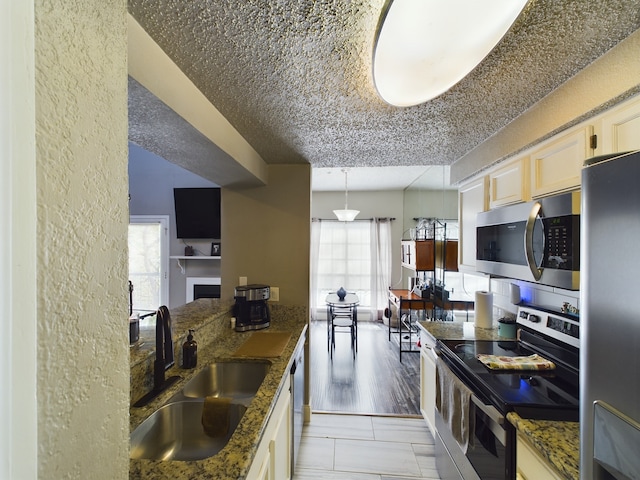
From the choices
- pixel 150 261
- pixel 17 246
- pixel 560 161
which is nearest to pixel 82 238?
pixel 17 246

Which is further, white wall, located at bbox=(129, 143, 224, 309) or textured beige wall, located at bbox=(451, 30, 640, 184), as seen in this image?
white wall, located at bbox=(129, 143, 224, 309)

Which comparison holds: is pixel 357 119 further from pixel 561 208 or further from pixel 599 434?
pixel 599 434

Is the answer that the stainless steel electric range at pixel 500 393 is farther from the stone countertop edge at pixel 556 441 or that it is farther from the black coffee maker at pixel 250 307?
the black coffee maker at pixel 250 307

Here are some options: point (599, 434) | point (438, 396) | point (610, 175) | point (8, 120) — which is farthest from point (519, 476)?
Result: point (8, 120)

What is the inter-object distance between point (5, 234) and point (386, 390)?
3.39 meters

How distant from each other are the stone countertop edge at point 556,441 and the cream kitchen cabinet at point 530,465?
0.08 feet

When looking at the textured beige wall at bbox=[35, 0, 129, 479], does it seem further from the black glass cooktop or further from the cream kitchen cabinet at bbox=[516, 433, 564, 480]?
the black glass cooktop

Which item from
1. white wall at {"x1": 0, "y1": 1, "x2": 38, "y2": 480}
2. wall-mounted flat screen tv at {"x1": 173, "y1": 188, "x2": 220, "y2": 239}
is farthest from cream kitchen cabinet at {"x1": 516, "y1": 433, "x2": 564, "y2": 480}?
wall-mounted flat screen tv at {"x1": 173, "y1": 188, "x2": 220, "y2": 239}

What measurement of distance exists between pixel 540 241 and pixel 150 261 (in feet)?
15.5

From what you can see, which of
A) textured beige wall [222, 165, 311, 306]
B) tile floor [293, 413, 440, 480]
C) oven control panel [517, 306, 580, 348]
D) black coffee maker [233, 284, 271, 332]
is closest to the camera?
oven control panel [517, 306, 580, 348]

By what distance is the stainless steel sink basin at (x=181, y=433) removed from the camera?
1.16 metres

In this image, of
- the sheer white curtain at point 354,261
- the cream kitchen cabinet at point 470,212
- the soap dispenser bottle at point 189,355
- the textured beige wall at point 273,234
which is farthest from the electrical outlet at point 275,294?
the sheer white curtain at point 354,261

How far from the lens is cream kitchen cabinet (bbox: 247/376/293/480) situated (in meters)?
1.10

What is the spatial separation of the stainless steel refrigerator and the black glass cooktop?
1.66 ft
